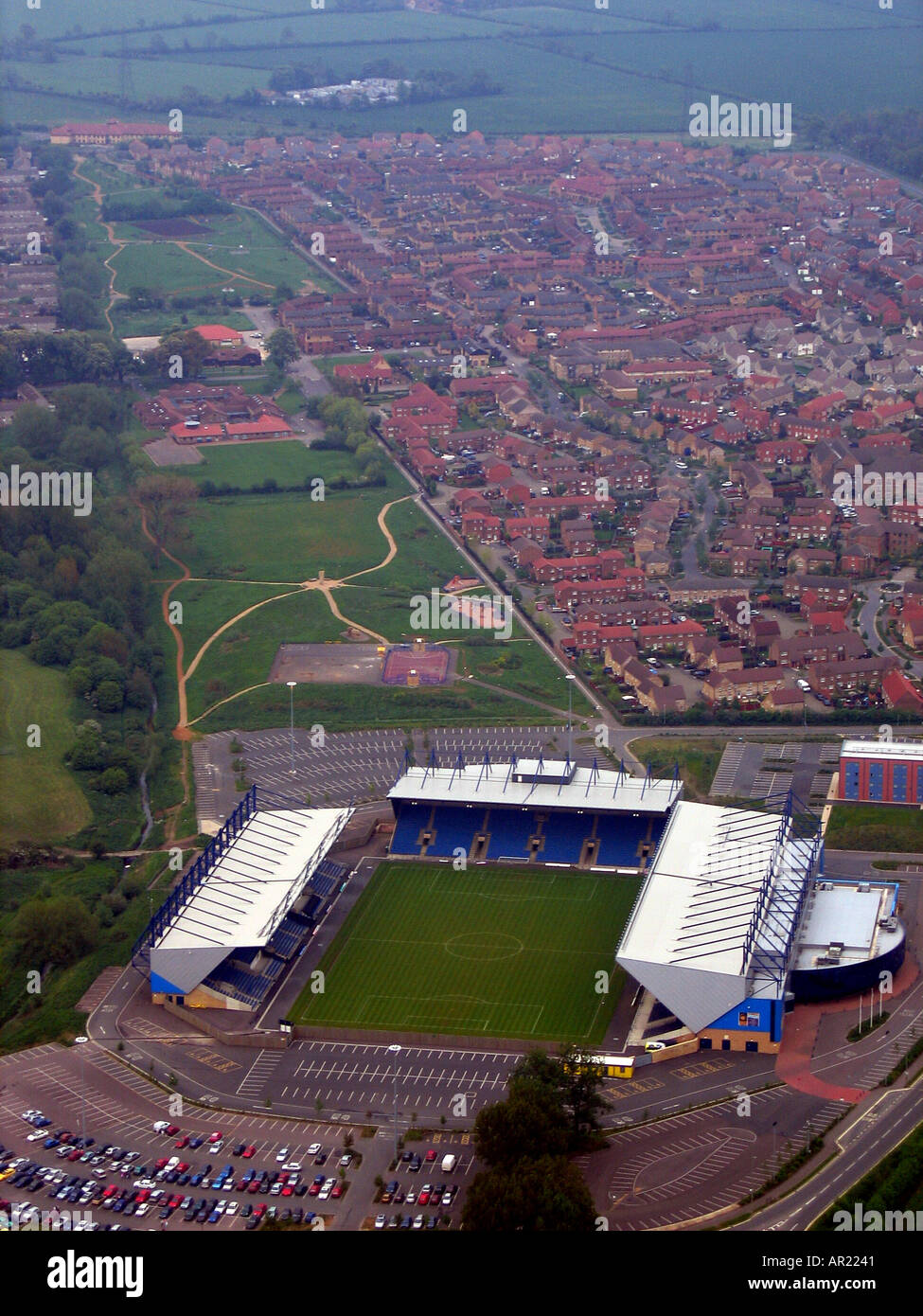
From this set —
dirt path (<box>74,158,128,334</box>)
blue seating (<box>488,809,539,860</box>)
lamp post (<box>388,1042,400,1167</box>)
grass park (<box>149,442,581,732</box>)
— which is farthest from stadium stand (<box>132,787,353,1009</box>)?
dirt path (<box>74,158,128,334</box>)

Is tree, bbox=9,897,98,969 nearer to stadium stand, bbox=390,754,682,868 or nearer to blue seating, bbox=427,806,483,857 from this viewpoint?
stadium stand, bbox=390,754,682,868

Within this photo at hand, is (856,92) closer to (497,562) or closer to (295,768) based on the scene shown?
(497,562)

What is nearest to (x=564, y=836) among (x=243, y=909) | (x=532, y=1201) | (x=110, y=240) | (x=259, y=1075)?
(x=243, y=909)

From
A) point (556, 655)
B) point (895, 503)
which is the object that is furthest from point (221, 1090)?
point (895, 503)

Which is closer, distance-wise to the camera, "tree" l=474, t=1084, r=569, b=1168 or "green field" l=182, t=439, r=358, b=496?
"tree" l=474, t=1084, r=569, b=1168

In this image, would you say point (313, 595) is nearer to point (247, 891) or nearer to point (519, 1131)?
point (247, 891)

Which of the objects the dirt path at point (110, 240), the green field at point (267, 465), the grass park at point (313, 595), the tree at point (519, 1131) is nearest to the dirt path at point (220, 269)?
the dirt path at point (110, 240)
